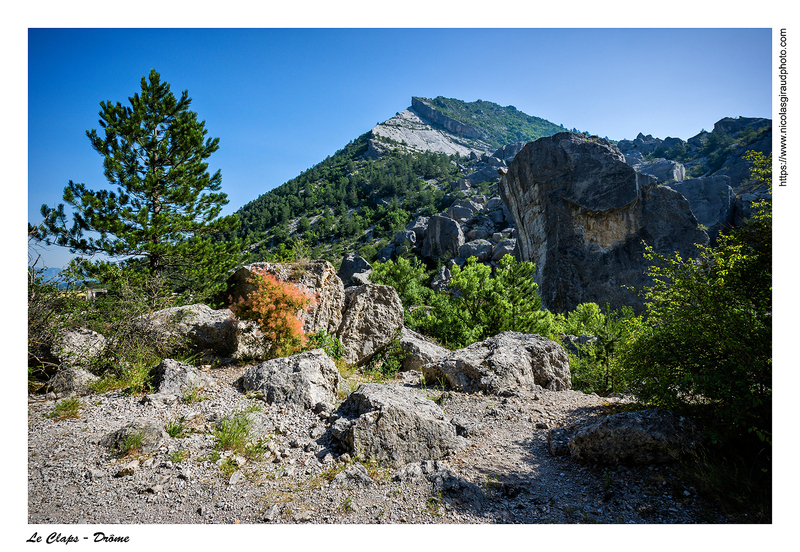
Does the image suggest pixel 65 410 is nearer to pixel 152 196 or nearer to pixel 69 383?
pixel 69 383

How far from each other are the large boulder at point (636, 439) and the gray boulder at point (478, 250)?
1428 inches

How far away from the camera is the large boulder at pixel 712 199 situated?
3612 cm

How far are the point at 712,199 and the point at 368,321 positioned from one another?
148ft

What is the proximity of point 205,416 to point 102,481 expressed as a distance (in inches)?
48.3

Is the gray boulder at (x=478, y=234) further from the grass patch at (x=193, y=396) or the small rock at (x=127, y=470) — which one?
the small rock at (x=127, y=470)

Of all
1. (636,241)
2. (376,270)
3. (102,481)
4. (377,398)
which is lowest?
(102,481)

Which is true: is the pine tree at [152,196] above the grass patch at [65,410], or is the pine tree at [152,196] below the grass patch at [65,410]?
above

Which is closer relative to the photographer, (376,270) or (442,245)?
(376,270)

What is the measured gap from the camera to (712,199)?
122 feet

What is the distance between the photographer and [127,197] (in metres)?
11.7

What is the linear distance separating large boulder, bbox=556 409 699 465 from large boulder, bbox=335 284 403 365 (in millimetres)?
4873

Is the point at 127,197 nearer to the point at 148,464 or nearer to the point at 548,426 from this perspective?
the point at 148,464

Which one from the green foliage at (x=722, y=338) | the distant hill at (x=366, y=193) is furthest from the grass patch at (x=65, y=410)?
the distant hill at (x=366, y=193)
